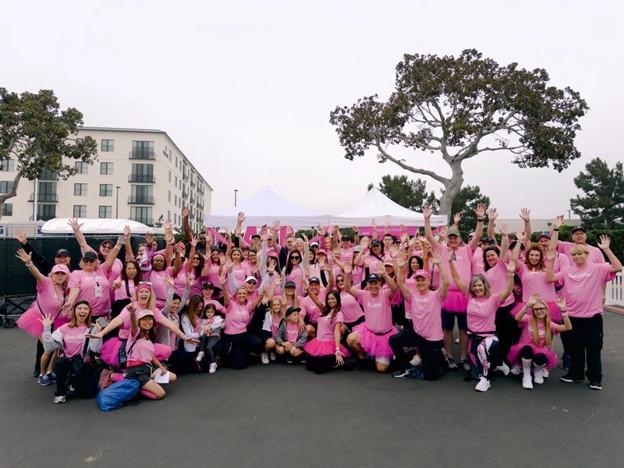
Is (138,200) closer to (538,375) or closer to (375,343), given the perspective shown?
(375,343)

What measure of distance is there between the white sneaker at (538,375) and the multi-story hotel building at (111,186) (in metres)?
50.5

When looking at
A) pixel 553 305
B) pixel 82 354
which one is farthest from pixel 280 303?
pixel 553 305

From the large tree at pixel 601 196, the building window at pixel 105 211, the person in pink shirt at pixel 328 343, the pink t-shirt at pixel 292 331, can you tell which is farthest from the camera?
the building window at pixel 105 211

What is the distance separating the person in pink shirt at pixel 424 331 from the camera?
4930 mm

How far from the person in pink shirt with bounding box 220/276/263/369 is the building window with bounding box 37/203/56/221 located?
55.2 metres

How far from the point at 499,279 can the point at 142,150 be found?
56059 mm

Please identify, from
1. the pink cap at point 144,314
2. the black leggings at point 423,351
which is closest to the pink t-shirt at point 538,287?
the black leggings at point 423,351

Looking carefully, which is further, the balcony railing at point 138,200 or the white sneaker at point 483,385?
the balcony railing at point 138,200

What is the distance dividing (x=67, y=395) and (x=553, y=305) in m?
5.80

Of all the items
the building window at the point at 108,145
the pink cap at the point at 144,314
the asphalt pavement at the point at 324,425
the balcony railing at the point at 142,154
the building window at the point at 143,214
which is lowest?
the asphalt pavement at the point at 324,425

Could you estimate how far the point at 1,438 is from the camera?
134 inches

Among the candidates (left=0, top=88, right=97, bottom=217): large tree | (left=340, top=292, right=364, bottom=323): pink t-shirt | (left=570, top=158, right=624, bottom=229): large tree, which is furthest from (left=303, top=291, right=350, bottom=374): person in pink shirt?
(left=570, top=158, right=624, bottom=229): large tree

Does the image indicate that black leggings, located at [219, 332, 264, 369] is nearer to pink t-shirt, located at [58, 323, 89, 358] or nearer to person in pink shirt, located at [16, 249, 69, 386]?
pink t-shirt, located at [58, 323, 89, 358]

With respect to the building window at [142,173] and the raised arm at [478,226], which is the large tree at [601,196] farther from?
Answer: the building window at [142,173]
